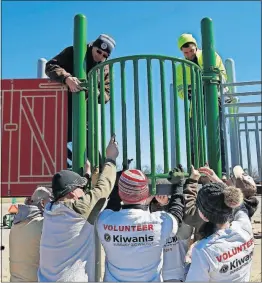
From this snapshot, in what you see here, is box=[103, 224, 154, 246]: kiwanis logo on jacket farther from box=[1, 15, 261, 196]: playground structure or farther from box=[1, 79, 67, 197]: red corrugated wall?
box=[1, 79, 67, 197]: red corrugated wall

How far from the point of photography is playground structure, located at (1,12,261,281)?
3367mm

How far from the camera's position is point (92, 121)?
3.52m

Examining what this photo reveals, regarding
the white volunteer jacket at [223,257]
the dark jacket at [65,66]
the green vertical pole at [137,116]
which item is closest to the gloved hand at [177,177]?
the green vertical pole at [137,116]

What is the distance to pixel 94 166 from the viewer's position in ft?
11.4

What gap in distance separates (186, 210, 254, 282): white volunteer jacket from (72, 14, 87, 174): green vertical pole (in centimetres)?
157

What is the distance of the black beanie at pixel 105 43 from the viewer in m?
3.94

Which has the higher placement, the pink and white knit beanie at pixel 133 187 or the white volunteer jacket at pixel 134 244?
the pink and white knit beanie at pixel 133 187

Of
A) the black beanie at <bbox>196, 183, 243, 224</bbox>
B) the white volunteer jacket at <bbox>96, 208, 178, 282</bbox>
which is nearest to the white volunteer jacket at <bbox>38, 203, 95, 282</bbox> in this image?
the white volunteer jacket at <bbox>96, 208, 178, 282</bbox>

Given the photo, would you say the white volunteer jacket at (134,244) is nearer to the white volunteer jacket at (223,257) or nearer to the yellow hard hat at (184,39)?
the white volunteer jacket at (223,257)

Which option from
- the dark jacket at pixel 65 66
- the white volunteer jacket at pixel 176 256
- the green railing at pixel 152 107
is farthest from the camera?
the dark jacket at pixel 65 66

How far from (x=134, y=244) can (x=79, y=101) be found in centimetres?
166

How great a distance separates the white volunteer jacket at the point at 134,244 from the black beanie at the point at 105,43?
6.14 feet

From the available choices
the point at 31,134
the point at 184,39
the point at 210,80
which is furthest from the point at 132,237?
the point at 184,39

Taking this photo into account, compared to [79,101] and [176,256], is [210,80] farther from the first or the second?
[176,256]
